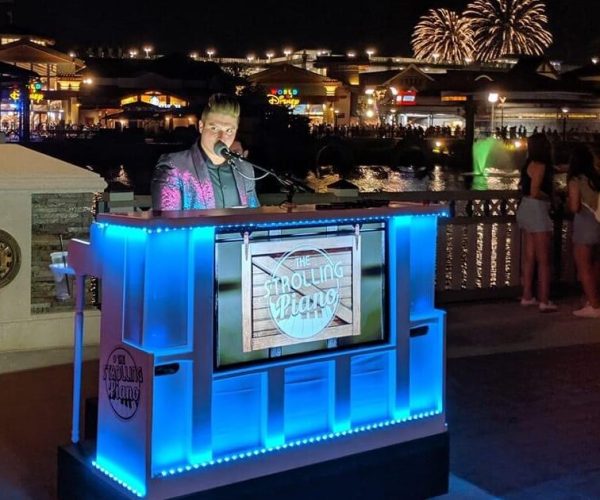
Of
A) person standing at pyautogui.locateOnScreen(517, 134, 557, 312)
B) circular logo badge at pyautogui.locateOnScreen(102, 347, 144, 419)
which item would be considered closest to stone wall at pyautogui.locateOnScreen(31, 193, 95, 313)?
circular logo badge at pyautogui.locateOnScreen(102, 347, 144, 419)

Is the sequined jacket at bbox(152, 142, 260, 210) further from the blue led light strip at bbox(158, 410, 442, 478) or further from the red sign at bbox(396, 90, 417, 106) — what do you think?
the red sign at bbox(396, 90, 417, 106)

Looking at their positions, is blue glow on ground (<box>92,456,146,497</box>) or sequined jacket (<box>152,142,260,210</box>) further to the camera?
sequined jacket (<box>152,142,260,210</box>)

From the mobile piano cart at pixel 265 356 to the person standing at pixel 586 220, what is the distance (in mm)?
5164

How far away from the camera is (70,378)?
735 cm

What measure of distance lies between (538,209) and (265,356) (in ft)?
20.5

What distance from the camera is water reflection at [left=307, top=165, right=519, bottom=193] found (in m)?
28.9

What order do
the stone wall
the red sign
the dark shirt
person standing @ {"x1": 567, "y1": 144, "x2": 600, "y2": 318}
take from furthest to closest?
the red sign → person standing @ {"x1": 567, "y1": 144, "x2": 600, "y2": 318} → the stone wall → the dark shirt

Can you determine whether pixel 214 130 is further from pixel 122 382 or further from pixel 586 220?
pixel 586 220

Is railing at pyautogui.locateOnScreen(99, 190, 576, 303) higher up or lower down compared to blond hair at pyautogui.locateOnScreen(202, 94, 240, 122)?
lower down

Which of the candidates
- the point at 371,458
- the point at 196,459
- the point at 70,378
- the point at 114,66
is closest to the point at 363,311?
the point at 371,458

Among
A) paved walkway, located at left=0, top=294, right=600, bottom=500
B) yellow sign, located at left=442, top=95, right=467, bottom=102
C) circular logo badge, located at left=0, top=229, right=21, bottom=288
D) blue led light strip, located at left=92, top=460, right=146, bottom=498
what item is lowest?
paved walkway, located at left=0, top=294, right=600, bottom=500

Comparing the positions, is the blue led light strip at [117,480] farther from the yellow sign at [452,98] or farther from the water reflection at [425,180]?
the yellow sign at [452,98]

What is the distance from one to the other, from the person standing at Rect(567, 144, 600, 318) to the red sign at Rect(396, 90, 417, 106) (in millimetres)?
40535

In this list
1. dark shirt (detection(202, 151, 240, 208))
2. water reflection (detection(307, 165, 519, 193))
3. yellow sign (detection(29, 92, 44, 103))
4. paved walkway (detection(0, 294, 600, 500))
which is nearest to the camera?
dark shirt (detection(202, 151, 240, 208))
